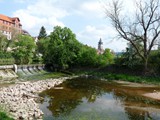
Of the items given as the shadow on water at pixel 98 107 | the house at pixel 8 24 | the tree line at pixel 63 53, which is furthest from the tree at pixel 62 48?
the house at pixel 8 24

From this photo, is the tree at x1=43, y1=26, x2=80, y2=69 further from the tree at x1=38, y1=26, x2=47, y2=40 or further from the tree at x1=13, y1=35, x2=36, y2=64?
the tree at x1=38, y1=26, x2=47, y2=40

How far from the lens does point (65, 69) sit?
59000mm

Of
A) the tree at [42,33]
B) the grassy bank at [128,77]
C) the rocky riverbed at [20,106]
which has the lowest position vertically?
the rocky riverbed at [20,106]

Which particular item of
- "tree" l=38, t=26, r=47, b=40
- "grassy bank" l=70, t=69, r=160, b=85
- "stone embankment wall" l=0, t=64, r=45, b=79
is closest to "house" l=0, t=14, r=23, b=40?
"tree" l=38, t=26, r=47, b=40

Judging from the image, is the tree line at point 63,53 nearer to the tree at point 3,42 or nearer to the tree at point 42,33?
the tree at point 3,42

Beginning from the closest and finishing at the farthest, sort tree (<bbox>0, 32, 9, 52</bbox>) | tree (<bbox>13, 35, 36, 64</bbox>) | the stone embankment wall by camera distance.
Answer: the stone embankment wall → tree (<bbox>13, 35, 36, 64</bbox>) → tree (<bbox>0, 32, 9, 52</bbox>)

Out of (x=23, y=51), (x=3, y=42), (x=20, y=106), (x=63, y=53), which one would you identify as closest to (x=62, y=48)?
(x=63, y=53)

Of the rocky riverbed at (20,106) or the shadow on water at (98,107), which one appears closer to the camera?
the rocky riverbed at (20,106)

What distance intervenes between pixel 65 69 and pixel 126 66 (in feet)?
52.9

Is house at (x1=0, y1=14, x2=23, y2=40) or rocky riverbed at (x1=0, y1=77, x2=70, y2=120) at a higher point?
house at (x1=0, y1=14, x2=23, y2=40)

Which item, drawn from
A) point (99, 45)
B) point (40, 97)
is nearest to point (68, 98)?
point (40, 97)

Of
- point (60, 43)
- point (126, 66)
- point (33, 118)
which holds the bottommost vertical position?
point (33, 118)

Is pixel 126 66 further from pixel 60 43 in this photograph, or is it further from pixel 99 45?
pixel 99 45

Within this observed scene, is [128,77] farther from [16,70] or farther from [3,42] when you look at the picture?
[3,42]
